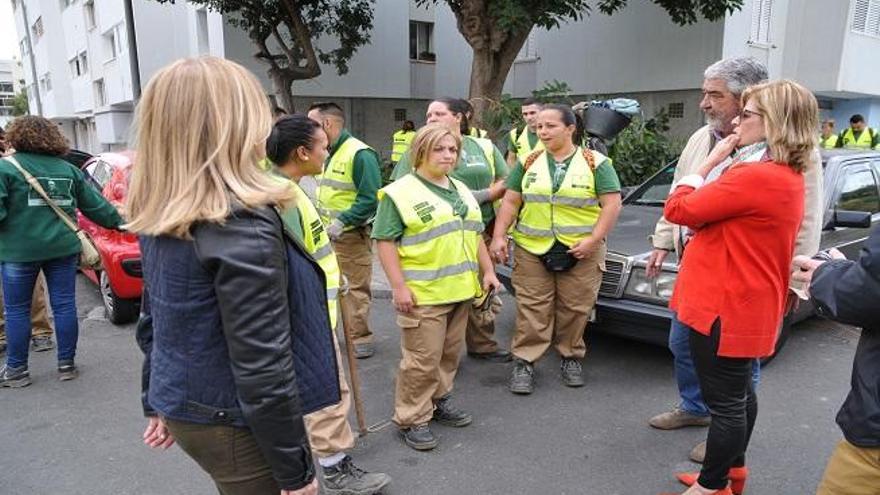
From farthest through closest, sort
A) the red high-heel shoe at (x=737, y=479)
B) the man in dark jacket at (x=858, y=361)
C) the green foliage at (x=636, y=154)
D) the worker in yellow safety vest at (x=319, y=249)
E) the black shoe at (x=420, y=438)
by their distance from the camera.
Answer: the green foliage at (x=636, y=154)
the black shoe at (x=420, y=438)
the red high-heel shoe at (x=737, y=479)
the worker in yellow safety vest at (x=319, y=249)
the man in dark jacket at (x=858, y=361)

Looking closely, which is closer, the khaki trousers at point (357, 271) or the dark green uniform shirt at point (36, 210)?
the dark green uniform shirt at point (36, 210)

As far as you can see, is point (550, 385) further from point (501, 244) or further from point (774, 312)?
point (774, 312)

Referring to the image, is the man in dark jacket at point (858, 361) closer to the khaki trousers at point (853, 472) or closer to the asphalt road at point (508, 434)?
the khaki trousers at point (853, 472)

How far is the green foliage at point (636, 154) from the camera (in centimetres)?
951

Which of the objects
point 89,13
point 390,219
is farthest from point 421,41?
point 390,219

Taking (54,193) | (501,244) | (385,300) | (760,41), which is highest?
(760,41)

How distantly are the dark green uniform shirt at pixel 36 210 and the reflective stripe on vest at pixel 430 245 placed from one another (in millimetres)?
2433

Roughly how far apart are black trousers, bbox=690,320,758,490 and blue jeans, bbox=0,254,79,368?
399 centimetres

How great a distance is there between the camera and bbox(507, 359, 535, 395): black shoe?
3.92 meters

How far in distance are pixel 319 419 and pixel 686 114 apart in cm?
1328

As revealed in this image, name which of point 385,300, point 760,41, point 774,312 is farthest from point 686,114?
point 774,312

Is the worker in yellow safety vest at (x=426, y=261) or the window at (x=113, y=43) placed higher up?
the window at (x=113, y=43)

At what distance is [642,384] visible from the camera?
13.2ft

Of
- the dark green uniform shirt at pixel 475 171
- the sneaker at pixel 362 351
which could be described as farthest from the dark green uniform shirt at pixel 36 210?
the dark green uniform shirt at pixel 475 171
